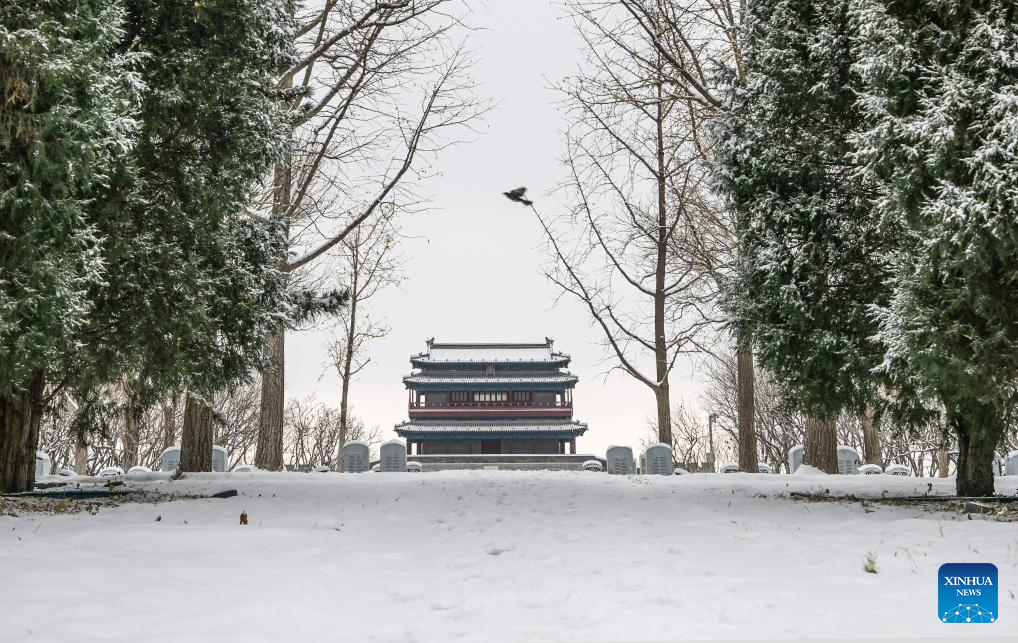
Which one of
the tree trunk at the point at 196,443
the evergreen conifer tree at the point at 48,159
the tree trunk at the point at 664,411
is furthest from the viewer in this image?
the tree trunk at the point at 664,411

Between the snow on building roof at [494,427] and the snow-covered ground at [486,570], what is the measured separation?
Answer: 31.2 metres

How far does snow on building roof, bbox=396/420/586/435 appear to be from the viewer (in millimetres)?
40031

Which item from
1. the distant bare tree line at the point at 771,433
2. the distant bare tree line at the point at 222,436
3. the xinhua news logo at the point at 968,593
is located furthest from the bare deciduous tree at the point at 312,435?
the xinhua news logo at the point at 968,593

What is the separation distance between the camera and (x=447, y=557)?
19.1 ft

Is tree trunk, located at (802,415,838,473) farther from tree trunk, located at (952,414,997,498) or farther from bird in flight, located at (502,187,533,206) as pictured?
bird in flight, located at (502,187,533,206)

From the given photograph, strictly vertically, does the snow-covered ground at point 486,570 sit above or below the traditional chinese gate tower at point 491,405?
below

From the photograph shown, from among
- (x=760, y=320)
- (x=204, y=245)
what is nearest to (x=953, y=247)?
(x=760, y=320)

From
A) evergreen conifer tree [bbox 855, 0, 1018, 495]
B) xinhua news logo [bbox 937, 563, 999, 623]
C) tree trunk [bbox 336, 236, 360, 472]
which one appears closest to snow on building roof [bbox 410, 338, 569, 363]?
tree trunk [bbox 336, 236, 360, 472]

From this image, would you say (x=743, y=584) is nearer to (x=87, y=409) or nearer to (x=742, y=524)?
(x=742, y=524)

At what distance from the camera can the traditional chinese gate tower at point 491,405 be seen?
132 feet

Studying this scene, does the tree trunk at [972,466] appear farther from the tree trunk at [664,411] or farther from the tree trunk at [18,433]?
the tree trunk at [18,433]

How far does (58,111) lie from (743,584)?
22.4 ft

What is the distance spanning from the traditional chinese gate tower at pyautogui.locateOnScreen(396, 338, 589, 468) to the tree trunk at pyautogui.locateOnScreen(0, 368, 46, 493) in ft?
100

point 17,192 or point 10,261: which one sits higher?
point 17,192
